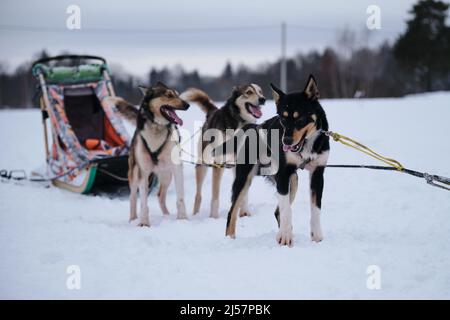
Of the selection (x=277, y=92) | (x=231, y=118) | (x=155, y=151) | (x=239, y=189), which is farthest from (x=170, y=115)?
(x=277, y=92)

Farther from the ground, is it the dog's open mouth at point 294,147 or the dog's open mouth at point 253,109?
the dog's open mouth at point 253,109

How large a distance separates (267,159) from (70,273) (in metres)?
1.81

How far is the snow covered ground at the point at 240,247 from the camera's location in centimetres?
276

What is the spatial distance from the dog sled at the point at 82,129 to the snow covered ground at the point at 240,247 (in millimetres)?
396

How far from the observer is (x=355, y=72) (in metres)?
35.3

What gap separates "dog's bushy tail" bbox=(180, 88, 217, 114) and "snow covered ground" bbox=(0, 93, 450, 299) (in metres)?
1.31

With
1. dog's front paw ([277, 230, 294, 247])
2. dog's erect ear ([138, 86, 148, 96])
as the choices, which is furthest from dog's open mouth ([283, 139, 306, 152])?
dog's erect ear ([138, 86, 148, 96])

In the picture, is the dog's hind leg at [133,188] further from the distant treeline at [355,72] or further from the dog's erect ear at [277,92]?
the distant treeline at [355,72]

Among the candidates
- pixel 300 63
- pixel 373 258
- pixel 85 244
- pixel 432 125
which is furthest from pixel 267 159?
pixel 300 63

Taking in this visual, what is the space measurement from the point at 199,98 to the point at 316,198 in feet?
8.70

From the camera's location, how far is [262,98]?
5.05 metres

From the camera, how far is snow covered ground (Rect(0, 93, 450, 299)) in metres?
2.76

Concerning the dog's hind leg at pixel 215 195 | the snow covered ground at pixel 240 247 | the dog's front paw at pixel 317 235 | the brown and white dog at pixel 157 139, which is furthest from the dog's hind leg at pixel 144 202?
the dog's front paw at pixel 317 235

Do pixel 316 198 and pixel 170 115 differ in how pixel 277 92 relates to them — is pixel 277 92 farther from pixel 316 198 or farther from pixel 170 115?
pixel 170 115
